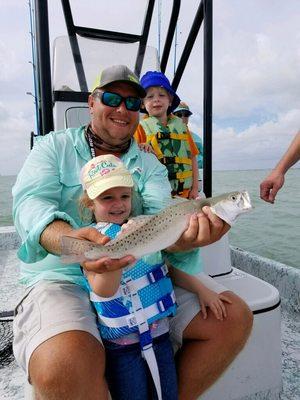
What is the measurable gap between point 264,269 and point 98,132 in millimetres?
2722

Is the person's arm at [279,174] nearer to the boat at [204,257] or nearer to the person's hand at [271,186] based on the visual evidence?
the person's hand at [271,186]

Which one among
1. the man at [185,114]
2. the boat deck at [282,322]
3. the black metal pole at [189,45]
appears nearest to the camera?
the boat deck at [282,322]

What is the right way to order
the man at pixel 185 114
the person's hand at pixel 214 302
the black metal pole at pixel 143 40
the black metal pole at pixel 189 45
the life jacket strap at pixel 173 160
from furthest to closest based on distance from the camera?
the man at pixel 185 114 < the black metal pole at pixel 143 40 < the black metal pole at pixel 189 45 < the life jacket strap at pixel 173 160 < the person's hand at pixel 214 302

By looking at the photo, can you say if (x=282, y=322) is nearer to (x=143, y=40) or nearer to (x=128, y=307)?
(x=128, y=307)

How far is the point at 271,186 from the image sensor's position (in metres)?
2.71

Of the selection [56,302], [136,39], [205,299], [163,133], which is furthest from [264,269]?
[136,39]

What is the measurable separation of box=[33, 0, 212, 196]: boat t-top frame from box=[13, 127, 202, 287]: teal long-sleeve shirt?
1528 millimetres

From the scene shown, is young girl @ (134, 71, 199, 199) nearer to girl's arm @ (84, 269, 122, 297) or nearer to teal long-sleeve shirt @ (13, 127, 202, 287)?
teal long-sleeve shirt @ (13, 127, 202, 287)

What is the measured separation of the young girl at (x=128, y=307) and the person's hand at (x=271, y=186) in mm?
1112

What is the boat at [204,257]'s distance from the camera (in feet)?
6.90

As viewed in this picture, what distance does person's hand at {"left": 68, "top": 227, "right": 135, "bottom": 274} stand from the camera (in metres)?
1.41

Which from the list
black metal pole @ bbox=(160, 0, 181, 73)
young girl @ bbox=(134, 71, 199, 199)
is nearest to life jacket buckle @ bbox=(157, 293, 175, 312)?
young girl @ bbox=(134, 71, 199, 199)

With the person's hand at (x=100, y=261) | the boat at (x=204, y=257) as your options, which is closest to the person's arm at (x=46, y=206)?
the person's hand at (x=100, y=261)

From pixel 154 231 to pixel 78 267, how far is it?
1.93ft
